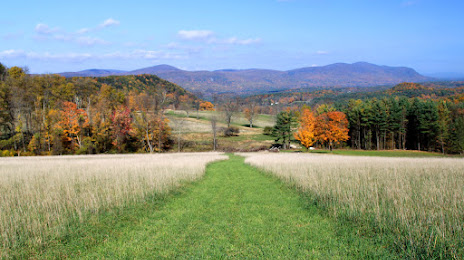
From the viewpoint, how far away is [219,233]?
7234 mm

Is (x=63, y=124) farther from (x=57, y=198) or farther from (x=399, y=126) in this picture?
(x=399, y=126)

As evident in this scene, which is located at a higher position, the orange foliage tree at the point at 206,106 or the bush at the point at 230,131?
the orange foliage tree at the point at 206,106

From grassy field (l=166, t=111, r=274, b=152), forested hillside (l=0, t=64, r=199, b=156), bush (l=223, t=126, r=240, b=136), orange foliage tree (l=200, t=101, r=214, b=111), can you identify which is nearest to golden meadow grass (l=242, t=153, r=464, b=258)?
grassy field (l=166, t=111, r=274, b=152)

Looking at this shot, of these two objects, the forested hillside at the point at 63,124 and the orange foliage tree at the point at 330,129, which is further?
the orange foliage tree at the point at 330,129

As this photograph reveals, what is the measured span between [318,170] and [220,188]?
6240 millimetres

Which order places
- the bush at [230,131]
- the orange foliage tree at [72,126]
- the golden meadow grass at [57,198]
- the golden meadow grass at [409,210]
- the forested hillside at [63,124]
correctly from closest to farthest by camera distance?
the golden meadow grass at [409,210] → the golden meadow grass at [57,198] → the forested hillside at [63,124] → the orange foliage tree at [72,126] → the bush at [230,131]

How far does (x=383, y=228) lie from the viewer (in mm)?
6910

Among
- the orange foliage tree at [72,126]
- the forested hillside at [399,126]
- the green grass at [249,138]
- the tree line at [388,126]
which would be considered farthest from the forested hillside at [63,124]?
the forested hillside at [399,126]

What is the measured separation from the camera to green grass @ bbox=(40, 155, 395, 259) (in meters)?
5.99

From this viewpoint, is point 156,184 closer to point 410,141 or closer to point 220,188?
point 220,188

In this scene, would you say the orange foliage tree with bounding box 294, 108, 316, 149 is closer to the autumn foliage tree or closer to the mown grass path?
the autumn foliage tree

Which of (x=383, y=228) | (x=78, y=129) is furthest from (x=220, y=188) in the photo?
(x=78, y=129)

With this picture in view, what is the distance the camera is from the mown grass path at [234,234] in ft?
19.7

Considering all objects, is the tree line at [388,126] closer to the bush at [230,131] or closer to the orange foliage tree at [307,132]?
the orange foliage tree at [307,132]
